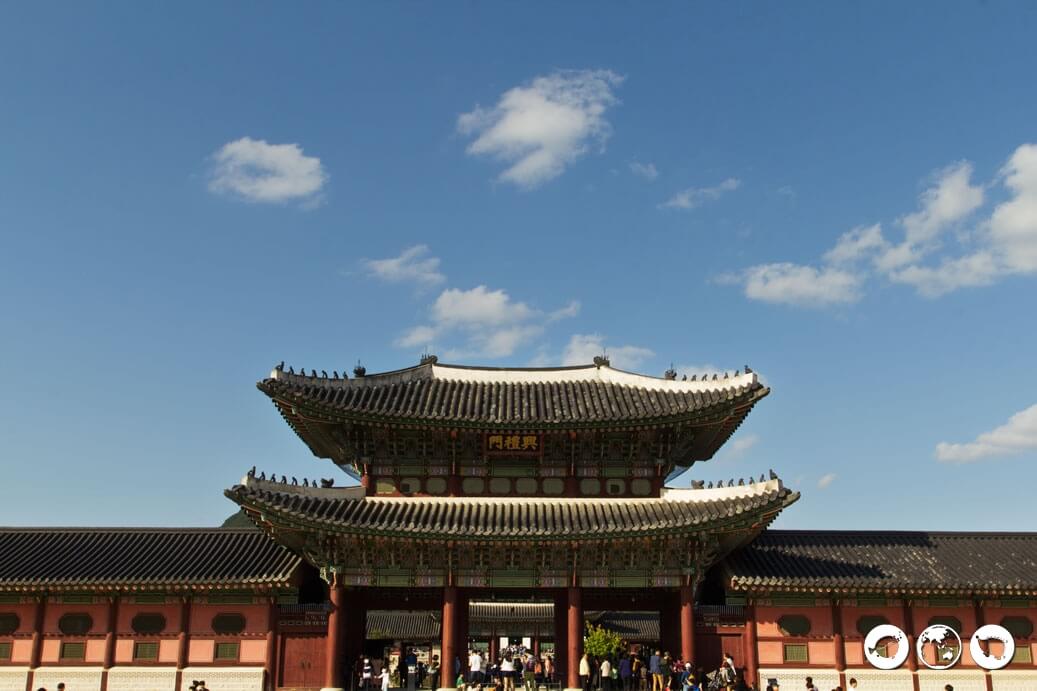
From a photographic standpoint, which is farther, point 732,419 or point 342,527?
point 732,419

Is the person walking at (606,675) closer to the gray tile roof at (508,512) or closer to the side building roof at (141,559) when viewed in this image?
the gray tile roof at (508,512)

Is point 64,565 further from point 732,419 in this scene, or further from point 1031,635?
point 1031,635

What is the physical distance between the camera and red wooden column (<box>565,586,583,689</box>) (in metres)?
30.7

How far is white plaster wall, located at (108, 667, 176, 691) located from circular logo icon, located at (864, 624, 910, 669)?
23.1m

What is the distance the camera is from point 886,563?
111 ft

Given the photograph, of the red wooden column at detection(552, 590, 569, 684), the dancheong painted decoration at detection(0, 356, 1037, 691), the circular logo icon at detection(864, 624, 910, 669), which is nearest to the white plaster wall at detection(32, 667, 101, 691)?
the dancheong painted decoration at detection(0, 356, 1037, 691)

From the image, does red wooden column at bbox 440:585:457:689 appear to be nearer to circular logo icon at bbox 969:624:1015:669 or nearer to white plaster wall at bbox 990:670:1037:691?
circular logo icon at bbox 969:624:1015:669

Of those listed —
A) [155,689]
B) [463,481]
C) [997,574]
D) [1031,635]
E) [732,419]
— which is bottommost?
[155,689]

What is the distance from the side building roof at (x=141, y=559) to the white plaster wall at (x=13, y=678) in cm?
299

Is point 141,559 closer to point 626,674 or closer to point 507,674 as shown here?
point 507,674

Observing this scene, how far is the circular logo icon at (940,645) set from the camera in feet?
106

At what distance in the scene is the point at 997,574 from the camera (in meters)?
33.3

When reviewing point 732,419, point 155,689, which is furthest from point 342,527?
point 732,419

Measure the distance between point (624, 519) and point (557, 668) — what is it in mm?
6253
